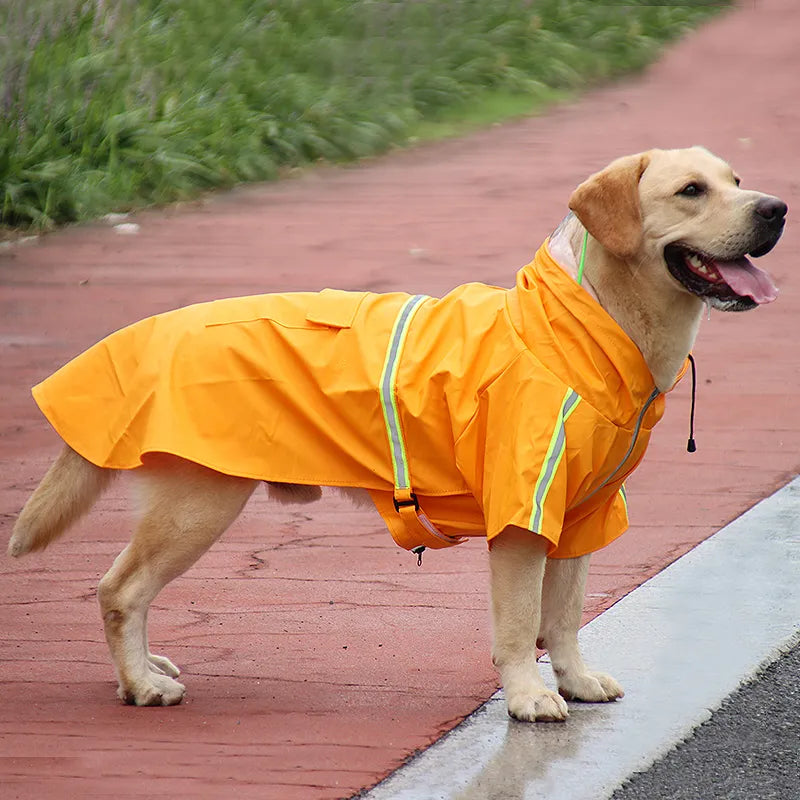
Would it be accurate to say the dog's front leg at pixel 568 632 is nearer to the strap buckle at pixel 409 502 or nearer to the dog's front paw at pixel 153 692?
the strap buckle at pixel 409 502

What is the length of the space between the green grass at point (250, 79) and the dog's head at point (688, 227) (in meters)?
7.53

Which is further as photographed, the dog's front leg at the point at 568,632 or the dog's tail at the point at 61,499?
the dog's tail at the point at 61,499

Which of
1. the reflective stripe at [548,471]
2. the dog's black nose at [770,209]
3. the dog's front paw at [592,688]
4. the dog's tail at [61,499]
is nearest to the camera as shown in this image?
the reflective stripe at [548,471]

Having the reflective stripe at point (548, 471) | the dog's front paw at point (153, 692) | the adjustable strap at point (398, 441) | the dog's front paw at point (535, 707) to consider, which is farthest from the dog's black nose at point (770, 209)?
the dog's front paw at point (153, 692)

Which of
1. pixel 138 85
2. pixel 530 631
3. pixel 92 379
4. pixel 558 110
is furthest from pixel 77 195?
pixel 530 631

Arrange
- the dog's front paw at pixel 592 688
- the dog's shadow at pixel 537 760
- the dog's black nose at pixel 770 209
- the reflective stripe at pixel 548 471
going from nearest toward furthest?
the dog's shadow at pixel 537 760
the reflective stripe at pixel 548 471
the dog's black nose at pixel 770 209
the dog's front paw at pixel 592 688

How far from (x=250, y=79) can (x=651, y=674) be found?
10.3m

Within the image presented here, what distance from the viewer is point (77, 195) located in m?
11.2

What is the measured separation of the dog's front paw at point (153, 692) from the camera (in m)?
4.14

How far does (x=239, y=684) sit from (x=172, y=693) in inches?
8.7

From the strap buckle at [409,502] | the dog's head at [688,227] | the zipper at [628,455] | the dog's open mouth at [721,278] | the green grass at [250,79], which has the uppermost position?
the dog's head at [688,227]

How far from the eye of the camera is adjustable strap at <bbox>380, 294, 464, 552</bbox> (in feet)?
13.2

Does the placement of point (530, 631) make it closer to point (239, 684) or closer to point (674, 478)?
point (239, 684)

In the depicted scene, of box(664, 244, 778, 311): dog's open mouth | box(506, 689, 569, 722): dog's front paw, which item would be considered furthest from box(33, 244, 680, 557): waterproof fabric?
box(506, 689, 569, 722): dog's front paw
